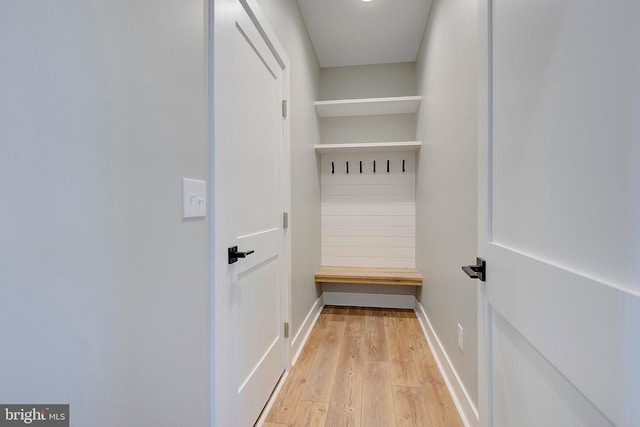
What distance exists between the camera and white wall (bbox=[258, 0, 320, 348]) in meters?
2.05

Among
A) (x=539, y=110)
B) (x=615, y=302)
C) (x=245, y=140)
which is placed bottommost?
(x=615, y=302)

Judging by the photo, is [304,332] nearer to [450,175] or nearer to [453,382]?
[453,382]

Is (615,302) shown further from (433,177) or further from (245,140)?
(433,177)

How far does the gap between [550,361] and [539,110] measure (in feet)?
1.82

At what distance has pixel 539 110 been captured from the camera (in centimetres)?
66

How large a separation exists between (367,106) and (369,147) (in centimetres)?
44

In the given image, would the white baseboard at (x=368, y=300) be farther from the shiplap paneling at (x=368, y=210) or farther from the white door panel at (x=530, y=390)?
the white door panel at (x=530, y=390)

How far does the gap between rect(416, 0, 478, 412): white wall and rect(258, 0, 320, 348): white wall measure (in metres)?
1.07

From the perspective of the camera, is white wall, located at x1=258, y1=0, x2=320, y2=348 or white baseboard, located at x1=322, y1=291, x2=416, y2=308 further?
white baseboard, located at x1=322, y1=291, x2=416, y2=308

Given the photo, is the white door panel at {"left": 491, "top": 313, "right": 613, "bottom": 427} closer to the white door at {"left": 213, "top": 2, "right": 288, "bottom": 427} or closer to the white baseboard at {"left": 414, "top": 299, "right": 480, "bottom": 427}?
the white baseboard at {"left": 414, "top": 299, "right": 480, "bottom": 427}
